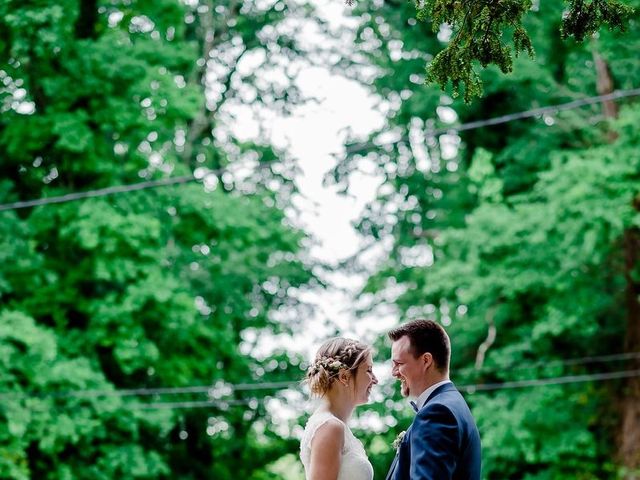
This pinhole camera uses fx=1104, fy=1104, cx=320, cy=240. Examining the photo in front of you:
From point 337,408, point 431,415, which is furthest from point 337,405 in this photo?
point 431,415

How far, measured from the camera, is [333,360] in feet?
12.5

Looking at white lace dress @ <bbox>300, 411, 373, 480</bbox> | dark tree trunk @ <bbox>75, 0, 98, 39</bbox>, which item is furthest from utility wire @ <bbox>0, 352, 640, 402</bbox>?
white lace dress @ <bbox>300, 411, 373, 480</bbox>

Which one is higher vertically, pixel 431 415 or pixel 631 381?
pixel 431 415

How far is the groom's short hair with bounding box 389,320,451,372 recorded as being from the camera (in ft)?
11.0

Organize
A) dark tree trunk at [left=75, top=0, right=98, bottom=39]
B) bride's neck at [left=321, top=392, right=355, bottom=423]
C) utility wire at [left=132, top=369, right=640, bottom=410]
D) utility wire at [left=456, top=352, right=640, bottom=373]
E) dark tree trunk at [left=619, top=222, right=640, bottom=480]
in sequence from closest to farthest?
1. bride's neck at [left=321, top=392, right=355, bottom=423]
2. utility wire at [left=132, top=369, right=640, bottom=410]
3. dark tree trunk at [left=619, top=222, right=640, bottom=480]
4. utility wire at [left=456, top=352, right=640, bottom=373]
5. dark tree trunk at [left=75, top=0, right=98, bottom=39]

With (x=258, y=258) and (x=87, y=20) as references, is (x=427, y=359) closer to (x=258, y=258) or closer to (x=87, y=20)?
(x=87, y=20)

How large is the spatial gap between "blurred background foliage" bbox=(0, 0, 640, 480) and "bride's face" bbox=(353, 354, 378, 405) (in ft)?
30.9

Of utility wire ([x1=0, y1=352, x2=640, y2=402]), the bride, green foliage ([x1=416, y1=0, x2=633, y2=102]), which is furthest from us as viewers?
utility wire ([x1=0, y1=352, x2=640, y2=402])

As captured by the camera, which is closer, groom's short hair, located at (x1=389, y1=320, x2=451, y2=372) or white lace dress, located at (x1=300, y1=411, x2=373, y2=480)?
groom's short hair, located at (x1=389, y1=320, x2=451, y2=372)

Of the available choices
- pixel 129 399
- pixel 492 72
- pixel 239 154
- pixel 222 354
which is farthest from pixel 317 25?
pixel 129 399

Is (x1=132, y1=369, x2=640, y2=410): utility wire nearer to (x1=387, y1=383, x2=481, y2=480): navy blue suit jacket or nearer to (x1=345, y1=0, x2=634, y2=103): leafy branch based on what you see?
(x1=345, y1=0, x2=634, y2=103): leafy branch

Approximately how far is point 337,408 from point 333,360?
179 millimetres

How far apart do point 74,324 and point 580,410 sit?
7201mm

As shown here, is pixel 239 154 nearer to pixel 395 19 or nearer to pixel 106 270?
pixel 395 19
